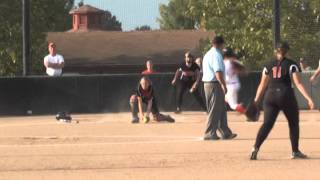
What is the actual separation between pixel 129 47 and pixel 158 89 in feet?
77.9

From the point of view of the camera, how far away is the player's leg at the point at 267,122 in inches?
436

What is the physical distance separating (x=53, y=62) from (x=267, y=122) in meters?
11.5

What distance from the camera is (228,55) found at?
55.3 ft

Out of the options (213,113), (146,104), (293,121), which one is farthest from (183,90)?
(293,121)

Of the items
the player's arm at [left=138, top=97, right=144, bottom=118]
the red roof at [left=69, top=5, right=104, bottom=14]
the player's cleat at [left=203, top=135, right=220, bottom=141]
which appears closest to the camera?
the player's cleat at [left=203, top=135, right=220, bottom=141]

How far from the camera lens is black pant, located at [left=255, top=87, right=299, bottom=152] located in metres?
11.1

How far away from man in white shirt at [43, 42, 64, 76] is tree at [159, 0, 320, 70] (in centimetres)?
944

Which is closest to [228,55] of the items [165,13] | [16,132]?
[16,132]

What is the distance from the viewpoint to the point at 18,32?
31.8 m

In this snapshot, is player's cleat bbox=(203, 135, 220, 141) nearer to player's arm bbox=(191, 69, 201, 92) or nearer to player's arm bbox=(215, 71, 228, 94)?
player's arm bbox=(215, 71, 228, 94)

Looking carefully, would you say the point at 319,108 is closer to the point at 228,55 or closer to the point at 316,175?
the point at 228,55

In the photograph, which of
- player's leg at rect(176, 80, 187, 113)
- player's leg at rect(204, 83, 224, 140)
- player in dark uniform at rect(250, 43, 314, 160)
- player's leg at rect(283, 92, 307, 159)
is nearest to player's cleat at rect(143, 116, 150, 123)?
player's leg at rect(176, 80, 187, 113)

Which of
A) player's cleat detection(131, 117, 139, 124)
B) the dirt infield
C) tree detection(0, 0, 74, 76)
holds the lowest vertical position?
player's cleat detection(131, 117, 139, 124)

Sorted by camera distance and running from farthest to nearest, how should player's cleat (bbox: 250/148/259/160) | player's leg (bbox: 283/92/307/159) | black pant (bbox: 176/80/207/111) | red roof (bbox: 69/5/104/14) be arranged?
red roof (bbox: 69/5/104/14), black pant (bbox: 176/80/207/111), player's leg (bbox: 283/92/307/159), player's cleat (bbox: 250/148/259/160)
